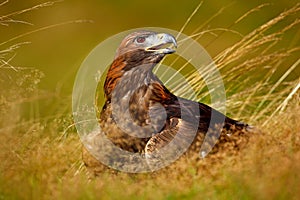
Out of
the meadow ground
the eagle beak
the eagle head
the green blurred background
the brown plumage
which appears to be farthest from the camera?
the green blurred background

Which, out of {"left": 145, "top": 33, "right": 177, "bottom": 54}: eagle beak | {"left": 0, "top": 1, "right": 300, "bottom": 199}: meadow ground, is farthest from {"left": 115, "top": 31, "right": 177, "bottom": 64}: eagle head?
{"left": 0, "top": 1, "right": 300, "bottom": 199}: meadow ground

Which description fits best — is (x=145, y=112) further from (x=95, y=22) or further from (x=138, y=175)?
(x=95, y=22)

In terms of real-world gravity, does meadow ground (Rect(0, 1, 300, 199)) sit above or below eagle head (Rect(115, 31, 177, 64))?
below

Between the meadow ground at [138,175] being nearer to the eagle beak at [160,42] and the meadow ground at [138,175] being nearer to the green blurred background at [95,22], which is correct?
the eagle beak at [160,42]

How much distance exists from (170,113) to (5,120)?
45.7 inches

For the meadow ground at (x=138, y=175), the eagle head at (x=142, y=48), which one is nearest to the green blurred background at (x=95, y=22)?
the eagle head at (x=142, y=48)

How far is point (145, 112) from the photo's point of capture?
6.98m

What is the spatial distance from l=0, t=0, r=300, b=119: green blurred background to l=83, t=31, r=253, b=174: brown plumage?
1022 cm

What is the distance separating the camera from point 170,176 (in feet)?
20.2

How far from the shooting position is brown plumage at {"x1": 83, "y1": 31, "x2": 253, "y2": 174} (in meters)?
6.71

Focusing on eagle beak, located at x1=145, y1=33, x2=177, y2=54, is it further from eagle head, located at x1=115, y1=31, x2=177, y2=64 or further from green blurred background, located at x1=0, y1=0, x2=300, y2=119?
green blurred background, located at x1=0, y1=0, x2=300, y2=119

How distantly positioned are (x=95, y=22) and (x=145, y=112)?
13969 mm

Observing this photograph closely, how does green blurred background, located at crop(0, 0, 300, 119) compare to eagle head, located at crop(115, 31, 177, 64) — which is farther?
green blurred background, located at crop(0, 0, 300, 119)

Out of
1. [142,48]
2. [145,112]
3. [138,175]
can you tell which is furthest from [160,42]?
[138,175]
